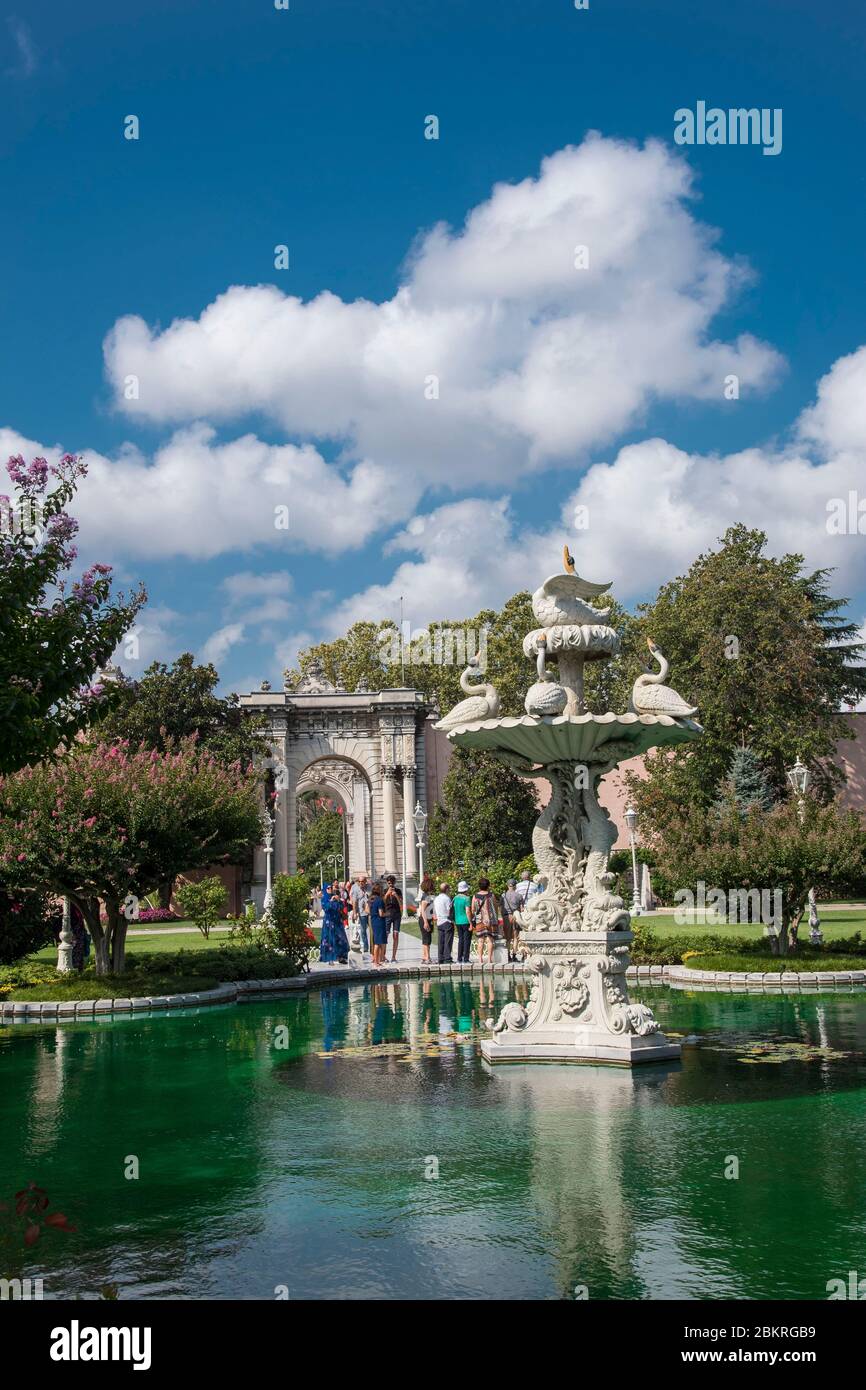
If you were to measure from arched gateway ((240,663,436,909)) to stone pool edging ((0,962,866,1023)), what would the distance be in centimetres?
2256

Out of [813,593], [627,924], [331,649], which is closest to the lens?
[627,924]

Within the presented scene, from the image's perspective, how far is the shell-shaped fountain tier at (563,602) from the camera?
35.0 ft

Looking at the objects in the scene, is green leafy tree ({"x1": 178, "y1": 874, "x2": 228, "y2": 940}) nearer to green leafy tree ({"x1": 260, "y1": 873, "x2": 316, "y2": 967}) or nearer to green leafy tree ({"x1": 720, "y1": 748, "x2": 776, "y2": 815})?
green leafy tree ({"x1": 260, "y1": 873, "x2": 316, "y2": 967})

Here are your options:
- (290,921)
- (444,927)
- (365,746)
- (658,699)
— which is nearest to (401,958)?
(444,927)

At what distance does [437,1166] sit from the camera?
7.09 m

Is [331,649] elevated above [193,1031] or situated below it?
above

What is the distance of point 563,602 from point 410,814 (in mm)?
30675

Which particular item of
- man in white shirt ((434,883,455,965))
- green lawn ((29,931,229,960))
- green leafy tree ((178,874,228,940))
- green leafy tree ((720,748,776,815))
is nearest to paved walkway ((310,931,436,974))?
man in white shirt ((434,883,455,965))

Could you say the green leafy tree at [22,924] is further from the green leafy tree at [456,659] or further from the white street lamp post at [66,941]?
the green leafy tree at [456,659]

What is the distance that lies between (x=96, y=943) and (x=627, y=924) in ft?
29.9

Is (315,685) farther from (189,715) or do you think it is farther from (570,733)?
(570,733)

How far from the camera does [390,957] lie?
2319 cm
